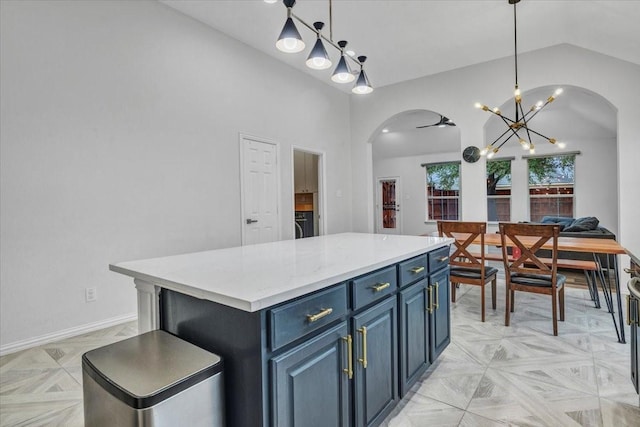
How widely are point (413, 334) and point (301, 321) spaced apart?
978mm

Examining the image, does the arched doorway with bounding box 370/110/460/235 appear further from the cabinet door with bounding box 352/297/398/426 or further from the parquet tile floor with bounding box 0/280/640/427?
the cabinet door with bounding box 352/297/398/426

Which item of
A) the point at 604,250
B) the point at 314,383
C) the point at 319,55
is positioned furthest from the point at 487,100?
the point at 314,383

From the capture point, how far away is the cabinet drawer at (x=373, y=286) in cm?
142

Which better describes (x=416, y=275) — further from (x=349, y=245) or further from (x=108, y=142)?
(x=108, y=142)

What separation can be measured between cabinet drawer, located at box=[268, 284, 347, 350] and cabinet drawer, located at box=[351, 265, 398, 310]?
0.25ft

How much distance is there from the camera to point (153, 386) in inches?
38.4

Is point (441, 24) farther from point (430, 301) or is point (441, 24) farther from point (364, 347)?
point (364, 347)

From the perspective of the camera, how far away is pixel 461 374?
7.15 feet

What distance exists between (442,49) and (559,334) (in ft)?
11.8

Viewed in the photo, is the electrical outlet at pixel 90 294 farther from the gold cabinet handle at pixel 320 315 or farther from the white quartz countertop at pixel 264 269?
the gold cabinet handle at pixel 320 315

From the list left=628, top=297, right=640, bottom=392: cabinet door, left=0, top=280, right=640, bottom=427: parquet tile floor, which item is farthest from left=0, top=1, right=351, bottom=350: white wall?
left=628, top=297, right=640, bottom=392: cabinet door

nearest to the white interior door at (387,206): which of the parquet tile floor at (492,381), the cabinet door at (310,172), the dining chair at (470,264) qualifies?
the cabinet door at (310,172)

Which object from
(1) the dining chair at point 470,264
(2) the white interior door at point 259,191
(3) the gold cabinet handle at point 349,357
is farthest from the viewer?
(2) the white interior door at point 259,191

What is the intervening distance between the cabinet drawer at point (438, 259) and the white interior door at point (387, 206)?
7463 millimetres
